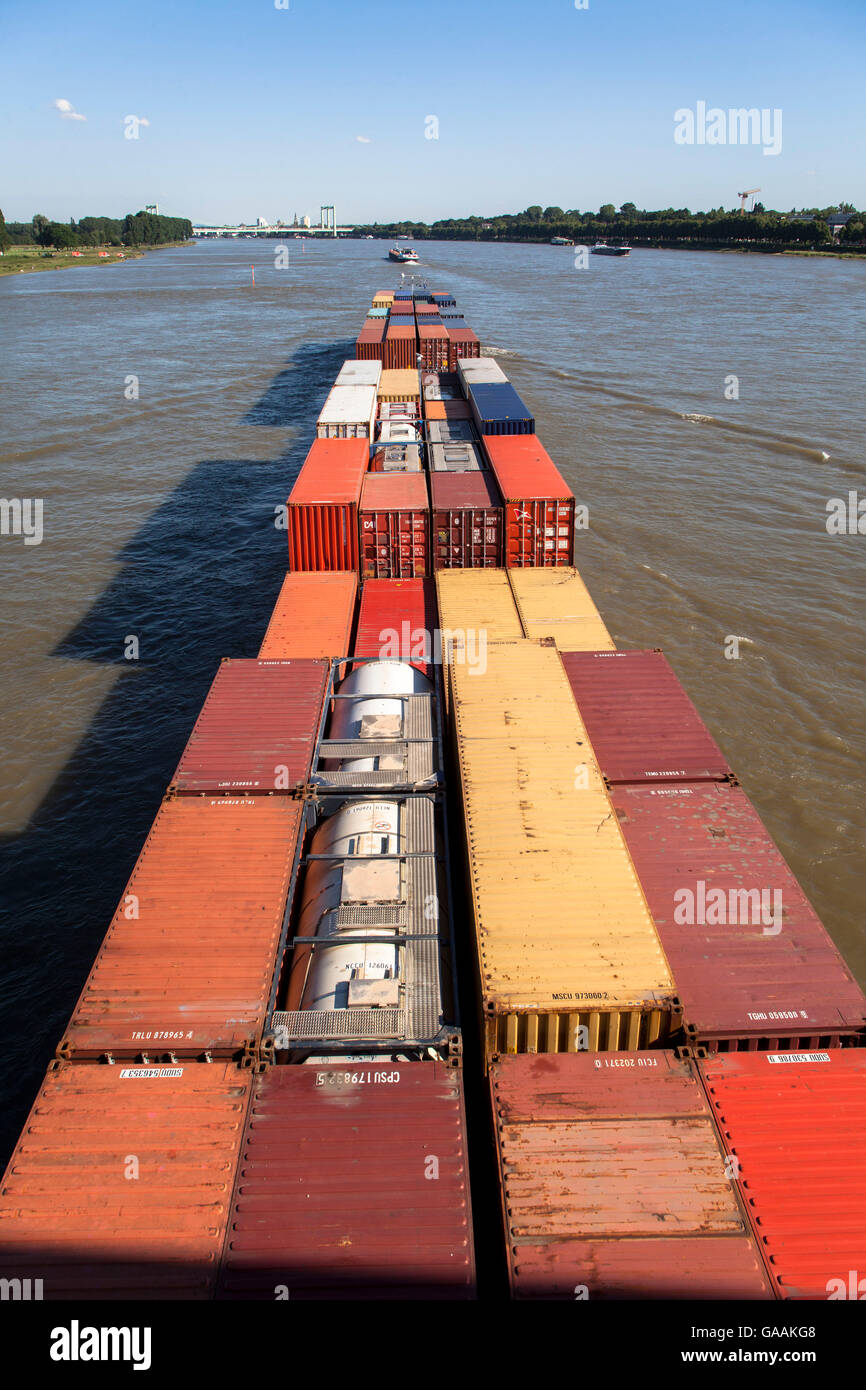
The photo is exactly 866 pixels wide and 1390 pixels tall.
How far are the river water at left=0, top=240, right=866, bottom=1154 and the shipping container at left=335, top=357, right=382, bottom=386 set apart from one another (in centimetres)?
695

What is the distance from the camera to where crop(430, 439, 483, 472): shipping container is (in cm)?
3269

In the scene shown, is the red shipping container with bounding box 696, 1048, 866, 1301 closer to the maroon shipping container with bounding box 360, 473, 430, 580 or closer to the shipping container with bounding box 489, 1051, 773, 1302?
the shipping container with bounding box 489, 1051, 773, 1302

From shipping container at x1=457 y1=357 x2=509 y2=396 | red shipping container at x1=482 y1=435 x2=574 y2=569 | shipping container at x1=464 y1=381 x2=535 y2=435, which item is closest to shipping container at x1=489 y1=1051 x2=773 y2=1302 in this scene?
red shipping container at x1=482 y1=435 x2=574 y2=569

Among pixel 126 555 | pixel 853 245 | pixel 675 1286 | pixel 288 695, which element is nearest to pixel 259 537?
pixel 126 555

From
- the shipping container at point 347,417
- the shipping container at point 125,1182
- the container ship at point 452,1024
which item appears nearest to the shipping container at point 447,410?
the shipping container at point 347,417

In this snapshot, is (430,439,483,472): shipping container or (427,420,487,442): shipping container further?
(427,420,487,442): shipping container

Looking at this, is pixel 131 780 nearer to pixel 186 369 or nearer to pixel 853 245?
pixel 186 369

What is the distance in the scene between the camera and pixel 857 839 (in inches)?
846

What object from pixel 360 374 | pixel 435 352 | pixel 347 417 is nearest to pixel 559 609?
pixel 347 417

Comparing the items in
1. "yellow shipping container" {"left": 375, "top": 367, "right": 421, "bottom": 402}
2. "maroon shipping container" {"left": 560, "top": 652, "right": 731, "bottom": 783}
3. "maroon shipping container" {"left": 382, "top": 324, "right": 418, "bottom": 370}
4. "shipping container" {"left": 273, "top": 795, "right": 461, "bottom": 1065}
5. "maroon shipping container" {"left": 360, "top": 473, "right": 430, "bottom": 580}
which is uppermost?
Result: "maroon shipping container" {"left": 382, "top": 324, "right": 418, "bottom": 370}

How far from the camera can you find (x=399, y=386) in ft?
165

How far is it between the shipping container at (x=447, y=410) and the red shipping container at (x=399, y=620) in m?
20.0

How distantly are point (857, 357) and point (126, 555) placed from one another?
230 feet

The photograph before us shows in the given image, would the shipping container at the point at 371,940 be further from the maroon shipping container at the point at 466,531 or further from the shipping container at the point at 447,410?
the shipping container at the point at 447,410
